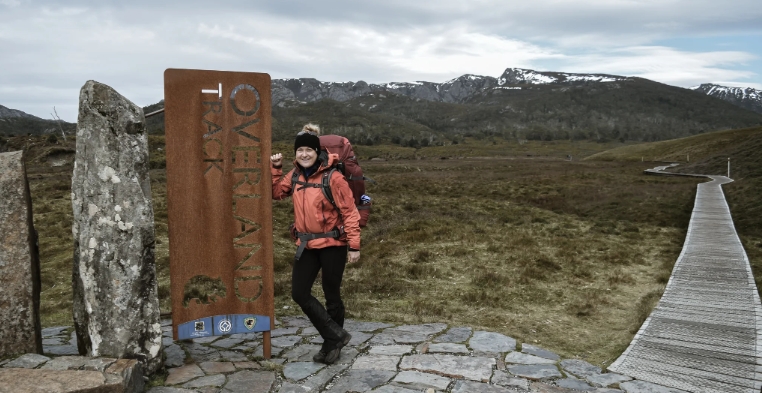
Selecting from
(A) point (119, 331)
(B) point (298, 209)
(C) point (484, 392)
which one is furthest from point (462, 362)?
(A) point (119, 331)

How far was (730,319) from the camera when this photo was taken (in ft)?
24.1

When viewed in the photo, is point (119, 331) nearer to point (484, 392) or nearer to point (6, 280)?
point (6, 280)

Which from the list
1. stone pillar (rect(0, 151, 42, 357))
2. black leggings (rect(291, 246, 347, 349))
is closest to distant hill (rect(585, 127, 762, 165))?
black leggings (rect(291, 246, 347, 349))

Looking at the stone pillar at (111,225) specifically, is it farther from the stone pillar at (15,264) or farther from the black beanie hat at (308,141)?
the black beanie hat at (308,141)

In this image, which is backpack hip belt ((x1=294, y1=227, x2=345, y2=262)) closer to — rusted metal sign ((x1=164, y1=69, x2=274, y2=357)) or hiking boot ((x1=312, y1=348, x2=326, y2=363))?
rusted metal sign ((x1=164, y1=69, x2=274, y2=357))

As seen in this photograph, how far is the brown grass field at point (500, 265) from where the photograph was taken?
7.75 metres

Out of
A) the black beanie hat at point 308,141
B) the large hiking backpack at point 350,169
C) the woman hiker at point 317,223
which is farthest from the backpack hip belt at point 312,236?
the black beanie hat at point 308,141

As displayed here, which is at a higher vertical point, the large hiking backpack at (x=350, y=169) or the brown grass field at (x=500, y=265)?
the large hiking backpack at (x=350, y=169)

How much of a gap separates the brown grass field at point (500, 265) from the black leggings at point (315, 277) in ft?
6.35

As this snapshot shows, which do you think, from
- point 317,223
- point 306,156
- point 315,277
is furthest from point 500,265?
point 306,156

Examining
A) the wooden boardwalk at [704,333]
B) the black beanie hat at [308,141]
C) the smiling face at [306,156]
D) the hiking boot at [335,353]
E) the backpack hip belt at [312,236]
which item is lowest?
the wooden boardwalk at [704,333]

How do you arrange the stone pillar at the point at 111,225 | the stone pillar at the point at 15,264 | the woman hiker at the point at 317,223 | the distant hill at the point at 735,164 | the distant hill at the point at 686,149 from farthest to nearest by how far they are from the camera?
the distant hill at the point at 686,149 < the distant hill at the point at 735,164 < the woman hiker at the point at 317,223 < the stone pillar at the point at 15,264 < the stone pillar at the point at 111,225

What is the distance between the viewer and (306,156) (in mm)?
5094

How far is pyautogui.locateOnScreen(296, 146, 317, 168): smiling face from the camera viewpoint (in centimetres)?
507
